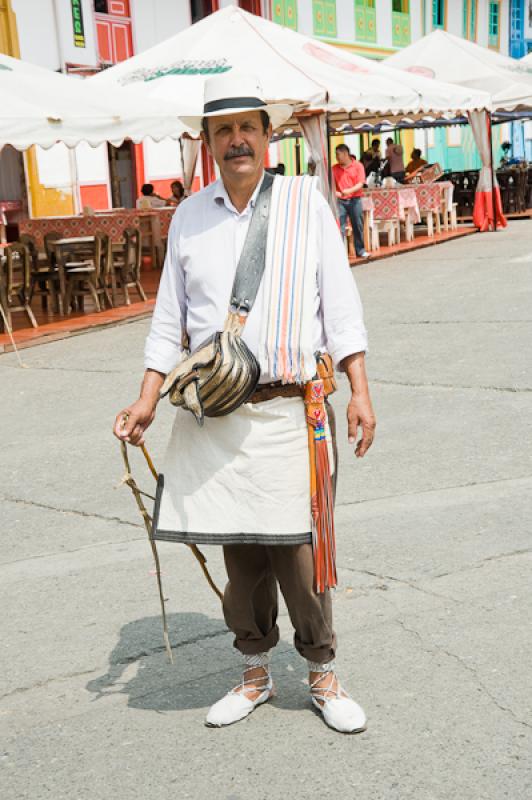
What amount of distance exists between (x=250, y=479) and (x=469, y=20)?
36.9m

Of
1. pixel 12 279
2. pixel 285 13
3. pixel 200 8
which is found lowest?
pixel 12 279

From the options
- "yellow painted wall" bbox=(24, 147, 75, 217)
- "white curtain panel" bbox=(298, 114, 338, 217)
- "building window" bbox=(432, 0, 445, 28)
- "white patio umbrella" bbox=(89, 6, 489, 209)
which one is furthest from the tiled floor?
"building window" bbox=(432, 0, 445, 28)

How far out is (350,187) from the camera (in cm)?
1764

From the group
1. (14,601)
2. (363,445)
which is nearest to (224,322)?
(363,445)

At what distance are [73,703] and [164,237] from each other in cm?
1439

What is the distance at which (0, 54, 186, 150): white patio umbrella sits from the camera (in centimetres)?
1091

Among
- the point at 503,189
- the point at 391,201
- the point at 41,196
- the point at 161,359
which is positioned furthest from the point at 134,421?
the point at 503,189

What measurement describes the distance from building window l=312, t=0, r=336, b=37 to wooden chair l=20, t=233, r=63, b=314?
1751 cm

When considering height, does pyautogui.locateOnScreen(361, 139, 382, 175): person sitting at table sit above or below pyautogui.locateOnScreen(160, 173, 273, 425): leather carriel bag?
above

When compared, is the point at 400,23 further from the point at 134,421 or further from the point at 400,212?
the point at 134,421

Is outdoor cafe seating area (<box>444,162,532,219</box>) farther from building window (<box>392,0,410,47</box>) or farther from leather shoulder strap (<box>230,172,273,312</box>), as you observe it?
leather shoulder strap (<box>230,172,273,312</box>)

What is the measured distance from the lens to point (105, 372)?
9719 mm

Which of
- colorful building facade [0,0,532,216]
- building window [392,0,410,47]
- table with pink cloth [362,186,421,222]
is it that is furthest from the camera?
building window [392,0,410,47]

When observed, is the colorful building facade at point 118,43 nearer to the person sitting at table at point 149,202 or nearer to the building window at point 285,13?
the building window at point 285,13
